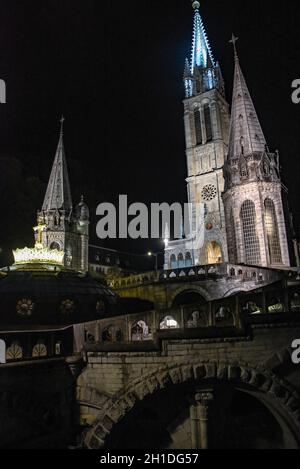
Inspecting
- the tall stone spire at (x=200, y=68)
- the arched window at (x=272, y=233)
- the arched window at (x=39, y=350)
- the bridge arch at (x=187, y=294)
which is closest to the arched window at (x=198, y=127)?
the tall stone spire at (x=200, y=68)

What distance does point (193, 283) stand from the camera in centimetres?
3134

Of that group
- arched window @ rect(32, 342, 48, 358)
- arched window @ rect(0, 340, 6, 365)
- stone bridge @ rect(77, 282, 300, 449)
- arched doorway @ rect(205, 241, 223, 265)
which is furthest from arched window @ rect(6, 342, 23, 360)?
arched doorway @ rect(205, 241, 223, 265)

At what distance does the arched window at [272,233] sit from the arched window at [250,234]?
130cm

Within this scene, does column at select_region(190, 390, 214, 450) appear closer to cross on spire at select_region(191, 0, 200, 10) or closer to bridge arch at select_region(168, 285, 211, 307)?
bridge arch at select_region(168, 285, 211, 307)

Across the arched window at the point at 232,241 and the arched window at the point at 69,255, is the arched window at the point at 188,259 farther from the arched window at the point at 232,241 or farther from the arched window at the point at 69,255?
the arched window at the point at 232,241

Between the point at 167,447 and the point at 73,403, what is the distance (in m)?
3.86

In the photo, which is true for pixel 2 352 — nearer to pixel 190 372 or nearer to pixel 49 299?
pixel 190 372

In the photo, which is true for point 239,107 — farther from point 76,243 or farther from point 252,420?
point 252,420

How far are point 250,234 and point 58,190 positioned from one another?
33.0 meters

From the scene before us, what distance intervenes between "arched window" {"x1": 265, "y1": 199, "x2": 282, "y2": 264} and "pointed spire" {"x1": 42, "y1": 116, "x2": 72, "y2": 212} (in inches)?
1275

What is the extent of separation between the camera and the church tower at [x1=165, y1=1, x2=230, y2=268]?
5850 cm

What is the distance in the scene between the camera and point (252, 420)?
13695mm

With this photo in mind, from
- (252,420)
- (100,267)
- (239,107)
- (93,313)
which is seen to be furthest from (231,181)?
(100,267)

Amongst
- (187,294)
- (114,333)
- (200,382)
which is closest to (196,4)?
(187,294)
